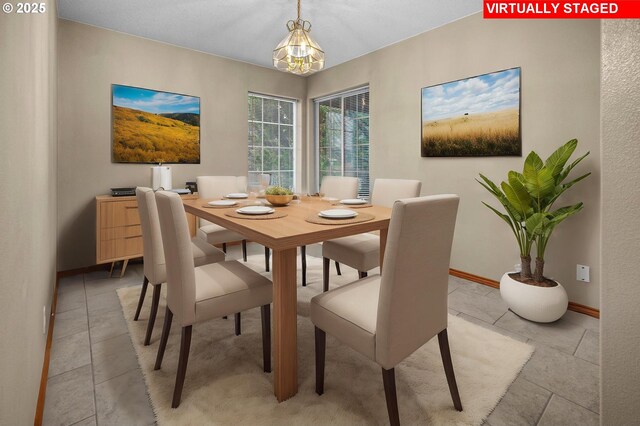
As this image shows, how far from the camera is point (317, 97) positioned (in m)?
5.11

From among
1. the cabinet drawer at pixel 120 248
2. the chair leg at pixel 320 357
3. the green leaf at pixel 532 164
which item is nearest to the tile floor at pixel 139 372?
the cabinet drawer at pixel 120 248

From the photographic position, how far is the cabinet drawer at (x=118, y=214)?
3.21 meters

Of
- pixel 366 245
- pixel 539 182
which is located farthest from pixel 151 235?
pixel 539 182

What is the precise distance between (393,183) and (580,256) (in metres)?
1.56

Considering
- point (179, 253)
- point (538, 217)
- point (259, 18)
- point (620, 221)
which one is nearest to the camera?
point (620, 221)

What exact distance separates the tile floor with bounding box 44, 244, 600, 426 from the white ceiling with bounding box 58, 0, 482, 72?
268 cm

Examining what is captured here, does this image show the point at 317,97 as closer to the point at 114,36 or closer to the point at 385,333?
the point at 114,36

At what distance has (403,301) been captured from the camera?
1.22 m

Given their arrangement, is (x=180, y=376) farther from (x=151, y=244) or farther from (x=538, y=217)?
(x=538, y=217)

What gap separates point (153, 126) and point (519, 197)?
3.88 metres

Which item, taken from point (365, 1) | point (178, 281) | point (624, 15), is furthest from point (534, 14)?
point (178, 281)

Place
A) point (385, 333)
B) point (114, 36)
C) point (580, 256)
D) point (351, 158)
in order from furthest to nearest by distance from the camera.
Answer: point (351, 158) < point (114, 36) < point (580, 256) < point (385, 333)

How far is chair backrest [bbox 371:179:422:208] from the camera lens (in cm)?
262

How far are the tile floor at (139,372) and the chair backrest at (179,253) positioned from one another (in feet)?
1.62
